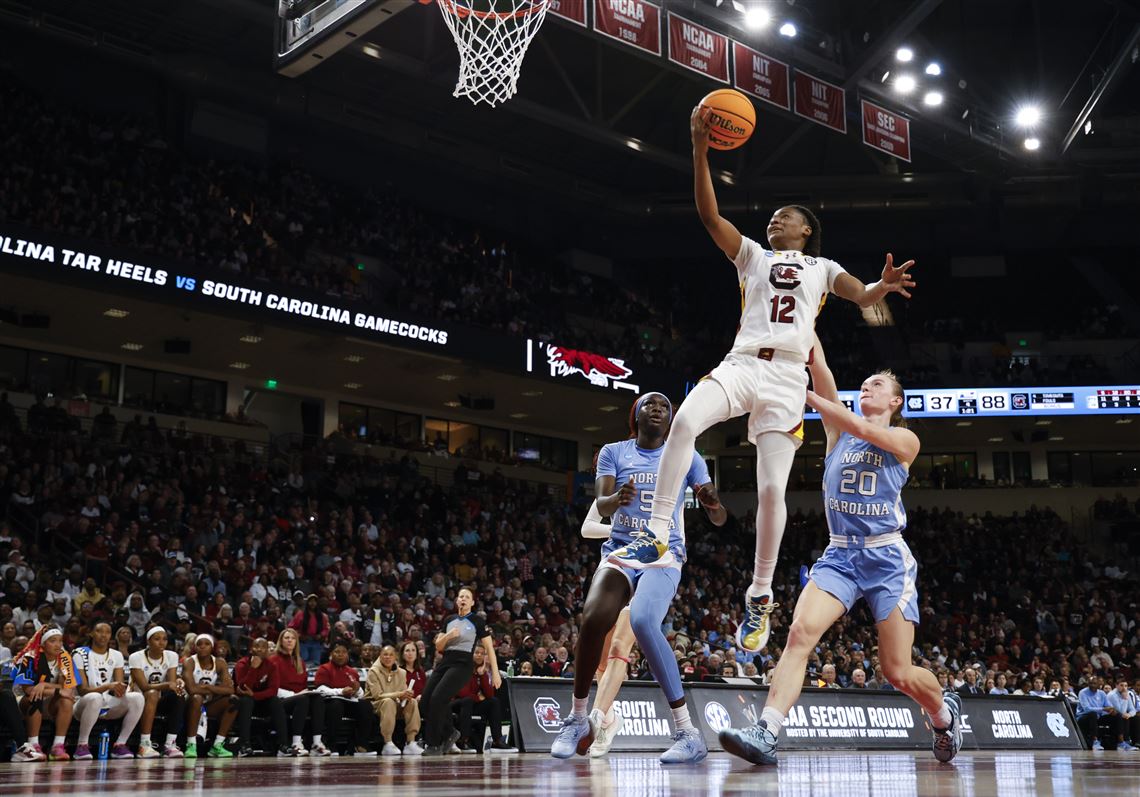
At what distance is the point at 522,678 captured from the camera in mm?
11117

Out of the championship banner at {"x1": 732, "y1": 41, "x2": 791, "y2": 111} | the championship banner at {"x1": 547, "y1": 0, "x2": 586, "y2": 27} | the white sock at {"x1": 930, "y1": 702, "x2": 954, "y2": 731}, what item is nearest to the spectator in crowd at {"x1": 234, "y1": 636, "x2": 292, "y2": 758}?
the white sock at {"x1": 930, "y1": 702, "x2": 954, "y2": 731}

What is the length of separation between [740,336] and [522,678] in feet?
20.1

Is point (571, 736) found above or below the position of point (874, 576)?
below

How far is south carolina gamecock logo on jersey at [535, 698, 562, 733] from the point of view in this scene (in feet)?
36.7

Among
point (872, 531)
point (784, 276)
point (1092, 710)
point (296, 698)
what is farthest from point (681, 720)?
point (1092, 710)

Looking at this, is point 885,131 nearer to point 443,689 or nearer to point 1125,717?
point 1125,717

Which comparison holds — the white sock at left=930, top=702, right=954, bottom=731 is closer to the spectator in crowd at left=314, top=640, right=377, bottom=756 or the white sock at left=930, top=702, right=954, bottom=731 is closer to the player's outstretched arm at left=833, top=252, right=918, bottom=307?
the player's outstretched arm at left=833, top=252, right=918, bottom=307

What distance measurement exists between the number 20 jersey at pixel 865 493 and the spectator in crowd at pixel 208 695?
7610mm

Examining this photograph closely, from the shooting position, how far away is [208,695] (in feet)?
38.9

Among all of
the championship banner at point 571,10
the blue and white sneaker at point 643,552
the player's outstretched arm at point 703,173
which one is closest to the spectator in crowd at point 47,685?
the blue and white sneaker at point 643,552

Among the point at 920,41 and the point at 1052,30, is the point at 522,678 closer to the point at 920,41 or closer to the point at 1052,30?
the point at 920,41

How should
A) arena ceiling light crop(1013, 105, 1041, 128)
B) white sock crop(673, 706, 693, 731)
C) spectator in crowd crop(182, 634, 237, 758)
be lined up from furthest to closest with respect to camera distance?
arena ceiling light crop(1013, 105, 1041, 128) < spectator in crowd crop(182, 634, 237, 758) < white sock crop(673, 706, 693, 731)

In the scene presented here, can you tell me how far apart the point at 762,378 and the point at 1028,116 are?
987 inches

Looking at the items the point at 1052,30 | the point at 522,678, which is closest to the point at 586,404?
the point at 1052,30
